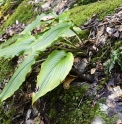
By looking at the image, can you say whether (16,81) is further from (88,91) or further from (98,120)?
(98,120)

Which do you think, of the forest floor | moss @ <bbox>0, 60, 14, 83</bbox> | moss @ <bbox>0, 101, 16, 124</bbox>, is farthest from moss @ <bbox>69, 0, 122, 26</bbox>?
moss @ <bbox>0, 101, 16, 124</bbox>

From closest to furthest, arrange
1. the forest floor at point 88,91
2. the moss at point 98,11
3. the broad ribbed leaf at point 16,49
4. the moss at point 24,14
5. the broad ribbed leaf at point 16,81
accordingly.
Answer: the forest floor at point 88,91 → the broad ribbed leaf at point 16,81 → the broad ribbed leaf at point 16,49 → the moss at point 98,11 → the moss at point 24,14

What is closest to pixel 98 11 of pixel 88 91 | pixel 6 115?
pixel 88 91

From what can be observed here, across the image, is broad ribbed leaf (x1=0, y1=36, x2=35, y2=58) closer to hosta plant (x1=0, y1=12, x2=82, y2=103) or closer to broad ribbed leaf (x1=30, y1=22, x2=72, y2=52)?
hosta plant (x1=0, y1=12, x2=82, y2=103)

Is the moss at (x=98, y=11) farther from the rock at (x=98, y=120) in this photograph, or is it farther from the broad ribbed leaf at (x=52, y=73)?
the rock at (x=98, y=120)

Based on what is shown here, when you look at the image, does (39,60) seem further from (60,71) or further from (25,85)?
(60,71)

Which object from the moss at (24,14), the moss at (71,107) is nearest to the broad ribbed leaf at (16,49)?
the moss at (71,107)

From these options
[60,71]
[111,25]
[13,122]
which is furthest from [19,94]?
[111,25]
